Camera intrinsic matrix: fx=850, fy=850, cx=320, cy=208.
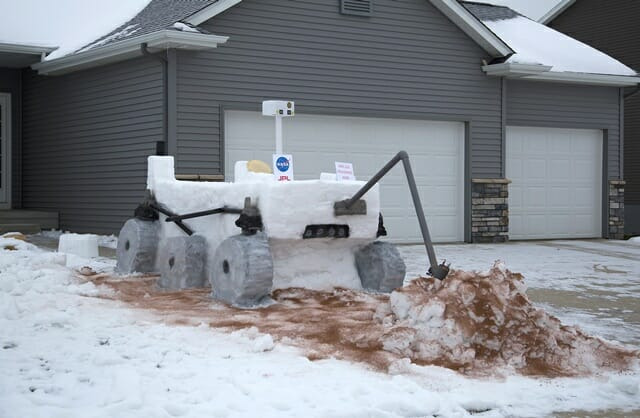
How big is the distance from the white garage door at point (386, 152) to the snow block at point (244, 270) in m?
5.93

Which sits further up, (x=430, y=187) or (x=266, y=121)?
(x=266, y=121)

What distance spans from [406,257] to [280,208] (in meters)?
5.10

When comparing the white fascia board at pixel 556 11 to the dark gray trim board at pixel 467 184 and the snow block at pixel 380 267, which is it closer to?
the dark gray trim board at pixel 467 184

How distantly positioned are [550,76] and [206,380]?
1233 cm

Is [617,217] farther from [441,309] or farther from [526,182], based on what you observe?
[441,309]

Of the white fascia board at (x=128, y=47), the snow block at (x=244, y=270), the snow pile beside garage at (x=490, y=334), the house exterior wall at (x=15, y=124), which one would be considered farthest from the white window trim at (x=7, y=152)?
the snow pile beside garage at (x=490, y=334)

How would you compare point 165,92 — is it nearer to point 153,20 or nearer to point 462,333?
point 153,20

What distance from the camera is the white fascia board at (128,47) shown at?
11477 millimetres

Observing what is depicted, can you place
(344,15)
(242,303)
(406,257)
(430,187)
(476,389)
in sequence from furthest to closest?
1. (430,187)
2. (344,15)
3. (406,257)
4. (242,303)
5. (476,389)

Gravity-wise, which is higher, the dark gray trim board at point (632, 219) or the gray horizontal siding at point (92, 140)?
the gray horizontal siding at point (92, 140)

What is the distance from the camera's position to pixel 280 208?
22.3 ft

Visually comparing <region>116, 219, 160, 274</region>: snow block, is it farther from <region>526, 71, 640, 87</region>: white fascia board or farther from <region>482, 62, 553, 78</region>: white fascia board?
<region>526, 71, 640, 87</region>: white fascia board

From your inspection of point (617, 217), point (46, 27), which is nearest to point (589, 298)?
point (617, 217)

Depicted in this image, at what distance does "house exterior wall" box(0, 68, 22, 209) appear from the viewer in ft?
50.6
